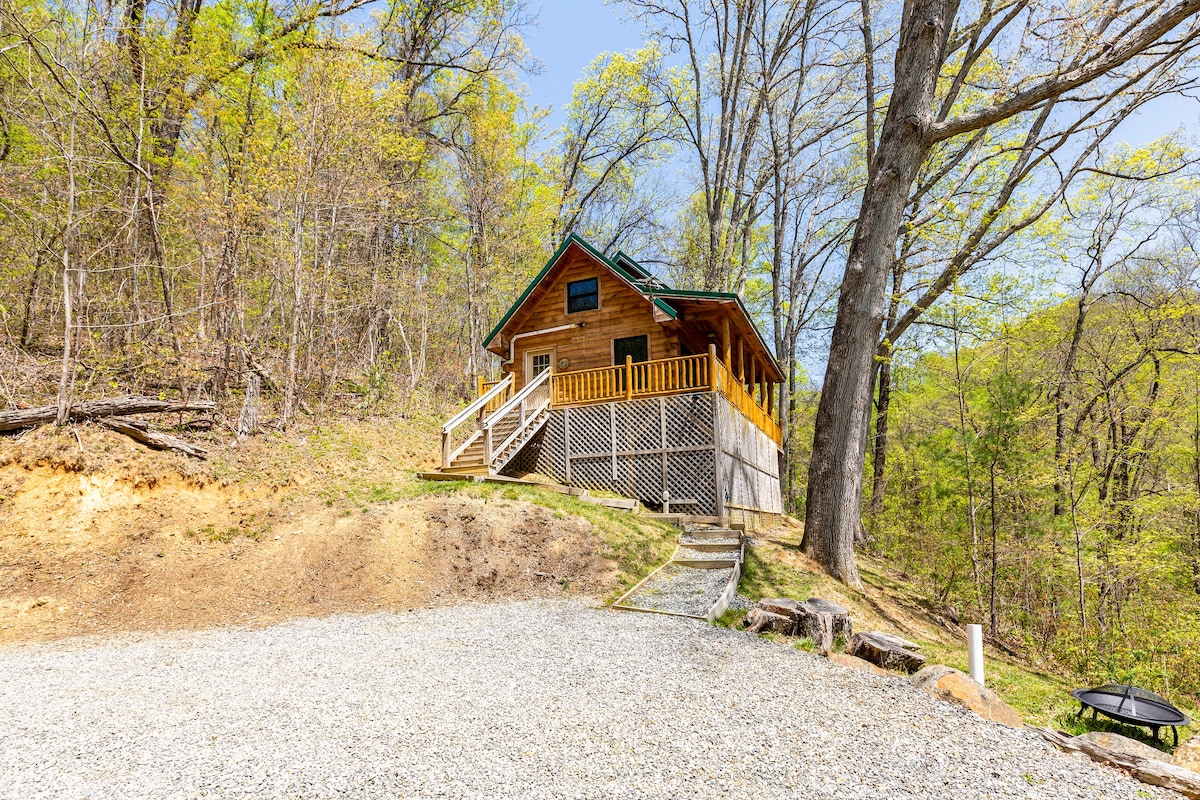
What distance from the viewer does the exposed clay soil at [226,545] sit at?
20.7 ft

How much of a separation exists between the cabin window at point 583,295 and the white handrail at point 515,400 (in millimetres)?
2326

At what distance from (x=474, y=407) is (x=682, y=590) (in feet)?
23.7

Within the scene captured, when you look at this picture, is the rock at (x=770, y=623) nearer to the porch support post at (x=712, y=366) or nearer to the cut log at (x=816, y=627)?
the cut log at (x=816, y=627)

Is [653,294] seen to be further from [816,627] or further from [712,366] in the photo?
[816,627]

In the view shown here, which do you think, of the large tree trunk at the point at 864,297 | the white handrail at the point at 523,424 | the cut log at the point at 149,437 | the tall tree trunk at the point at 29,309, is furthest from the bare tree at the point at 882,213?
the tall tree trunk at the point at 29,309

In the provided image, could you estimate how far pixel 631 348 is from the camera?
14.1m

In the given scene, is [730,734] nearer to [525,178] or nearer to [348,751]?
[348,751]

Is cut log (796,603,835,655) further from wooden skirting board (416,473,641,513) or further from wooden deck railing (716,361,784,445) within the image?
wooden deck railing (716,361,784,445)

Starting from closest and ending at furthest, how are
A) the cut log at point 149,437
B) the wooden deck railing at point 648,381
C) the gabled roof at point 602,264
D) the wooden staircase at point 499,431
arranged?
the cut log at point 149,437
the wooden staircase at point 499,431
the wooden deck railing at point 648,381
the gabled roof at point 602,264

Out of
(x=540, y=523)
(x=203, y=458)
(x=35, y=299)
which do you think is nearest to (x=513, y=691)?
(x=540, y=523)

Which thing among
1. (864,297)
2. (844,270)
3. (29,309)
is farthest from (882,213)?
(29,309)

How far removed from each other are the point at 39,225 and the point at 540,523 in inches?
412

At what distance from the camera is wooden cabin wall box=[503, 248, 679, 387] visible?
1389 cm

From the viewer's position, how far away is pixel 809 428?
2692 cm
